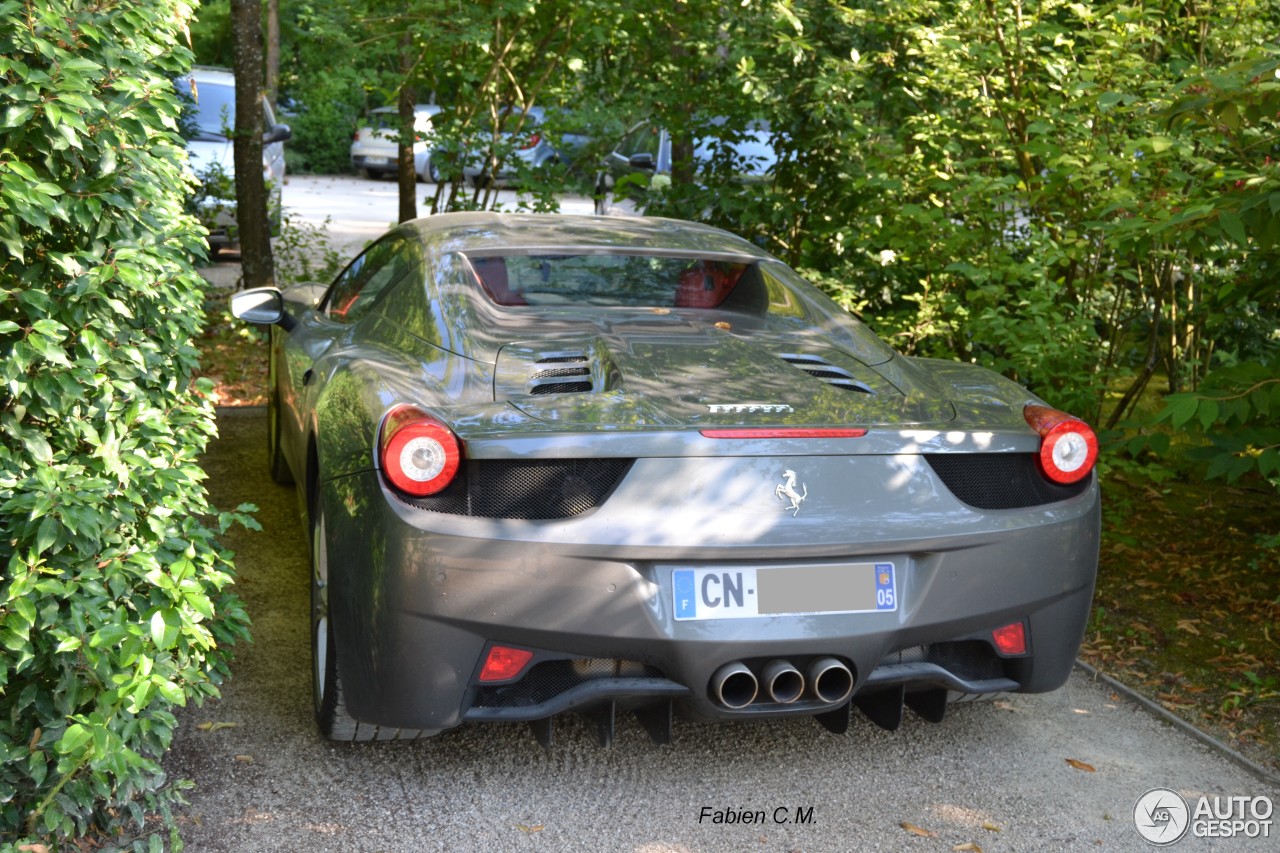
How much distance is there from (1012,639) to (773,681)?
28.2 inches

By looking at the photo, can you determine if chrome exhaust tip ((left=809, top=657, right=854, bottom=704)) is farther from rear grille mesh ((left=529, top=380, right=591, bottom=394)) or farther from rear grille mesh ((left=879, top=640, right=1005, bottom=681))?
rear grille mesh ((left=529, top=380, right=591, bottom=394))

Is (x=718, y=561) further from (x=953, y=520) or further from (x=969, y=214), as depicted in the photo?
(x=969, y=214)

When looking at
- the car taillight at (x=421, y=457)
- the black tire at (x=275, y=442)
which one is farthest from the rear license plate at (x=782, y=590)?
the black tire at (x=275, y=442)

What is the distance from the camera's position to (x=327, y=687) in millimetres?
3348

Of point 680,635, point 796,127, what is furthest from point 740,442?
point 796,127

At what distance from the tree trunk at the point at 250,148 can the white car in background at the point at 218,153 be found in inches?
5.2

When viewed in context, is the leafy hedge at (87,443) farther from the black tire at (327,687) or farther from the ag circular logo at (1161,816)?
the ag circular logo at (1161,816)

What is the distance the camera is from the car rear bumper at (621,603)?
2.89 meters

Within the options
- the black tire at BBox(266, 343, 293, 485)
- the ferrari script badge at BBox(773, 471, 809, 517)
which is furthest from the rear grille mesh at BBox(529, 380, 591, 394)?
the black tire at BBox(266, 343, 293, 485)

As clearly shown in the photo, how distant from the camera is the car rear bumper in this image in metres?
2.89

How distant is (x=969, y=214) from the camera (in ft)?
20.0

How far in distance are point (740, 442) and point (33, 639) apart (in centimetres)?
158

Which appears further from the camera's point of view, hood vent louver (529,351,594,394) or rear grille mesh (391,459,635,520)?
hood vent louver (529,351,594,394)

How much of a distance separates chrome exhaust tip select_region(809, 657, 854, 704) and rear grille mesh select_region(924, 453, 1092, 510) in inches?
21.3
